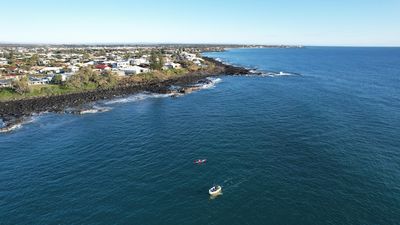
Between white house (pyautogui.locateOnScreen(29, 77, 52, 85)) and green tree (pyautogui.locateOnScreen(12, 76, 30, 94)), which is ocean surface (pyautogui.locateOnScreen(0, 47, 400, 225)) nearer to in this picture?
green tree (pyautogui.locateOnScreen(12, 76, 30, 94))

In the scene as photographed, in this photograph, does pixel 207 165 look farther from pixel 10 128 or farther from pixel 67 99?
pixel 67 99

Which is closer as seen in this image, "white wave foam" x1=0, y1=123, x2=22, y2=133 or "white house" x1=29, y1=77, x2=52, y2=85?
"white wave foam" x1=0, y1=123, x2=22, y2=133

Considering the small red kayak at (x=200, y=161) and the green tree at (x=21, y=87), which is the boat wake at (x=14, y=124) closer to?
the green tree at (x=21, y=87)

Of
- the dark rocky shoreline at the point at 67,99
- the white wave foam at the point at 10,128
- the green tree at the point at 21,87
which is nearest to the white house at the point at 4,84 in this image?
the green tree at the point at 21,87

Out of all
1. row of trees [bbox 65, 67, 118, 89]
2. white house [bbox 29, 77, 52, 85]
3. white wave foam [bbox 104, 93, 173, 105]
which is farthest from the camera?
white house [bbox 29, 77, 52, 85]

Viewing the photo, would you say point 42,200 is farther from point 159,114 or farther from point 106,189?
point 159,114

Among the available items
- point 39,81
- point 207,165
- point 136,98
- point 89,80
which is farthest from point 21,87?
point 207,165

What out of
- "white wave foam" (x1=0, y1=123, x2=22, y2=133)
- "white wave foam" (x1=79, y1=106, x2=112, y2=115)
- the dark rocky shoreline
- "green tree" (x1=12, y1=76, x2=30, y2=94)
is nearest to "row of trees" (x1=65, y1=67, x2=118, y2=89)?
the dark rocky shoreline

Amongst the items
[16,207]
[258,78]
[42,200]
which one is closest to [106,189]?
[42,200]
